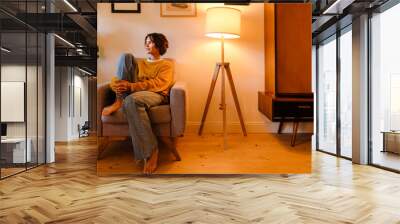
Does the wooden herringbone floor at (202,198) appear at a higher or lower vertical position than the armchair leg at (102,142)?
lower

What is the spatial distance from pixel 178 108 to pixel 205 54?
64 centimetres

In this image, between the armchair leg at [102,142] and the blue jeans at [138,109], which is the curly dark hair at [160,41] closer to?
the blue jeans at [138,109]

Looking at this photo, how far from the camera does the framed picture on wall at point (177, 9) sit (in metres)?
3.88

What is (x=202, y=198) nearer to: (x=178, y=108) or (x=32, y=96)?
(x=178, y=108)

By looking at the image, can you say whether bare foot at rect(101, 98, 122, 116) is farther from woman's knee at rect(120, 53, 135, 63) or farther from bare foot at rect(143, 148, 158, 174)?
bare foot at rect(143, 148, 158, 174)

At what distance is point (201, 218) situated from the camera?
255 cm

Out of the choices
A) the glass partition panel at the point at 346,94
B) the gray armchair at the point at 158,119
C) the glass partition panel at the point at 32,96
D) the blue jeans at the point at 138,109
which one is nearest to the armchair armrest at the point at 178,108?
the gray armchair at the point at 158,119

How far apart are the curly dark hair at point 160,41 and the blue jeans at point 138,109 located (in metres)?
0.28

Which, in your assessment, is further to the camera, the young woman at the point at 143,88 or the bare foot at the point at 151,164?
the bare foot at the point at 151,164

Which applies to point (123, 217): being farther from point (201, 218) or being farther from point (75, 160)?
point (75, 160)

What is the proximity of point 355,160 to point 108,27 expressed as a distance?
4203 mm

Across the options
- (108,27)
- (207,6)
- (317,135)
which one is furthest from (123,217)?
(317,135)

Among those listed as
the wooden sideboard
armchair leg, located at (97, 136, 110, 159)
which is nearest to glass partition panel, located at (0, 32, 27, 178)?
armchair leg, located at (97, 136, 110, 159)

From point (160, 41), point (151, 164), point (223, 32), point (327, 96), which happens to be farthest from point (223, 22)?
point (327, 96)
